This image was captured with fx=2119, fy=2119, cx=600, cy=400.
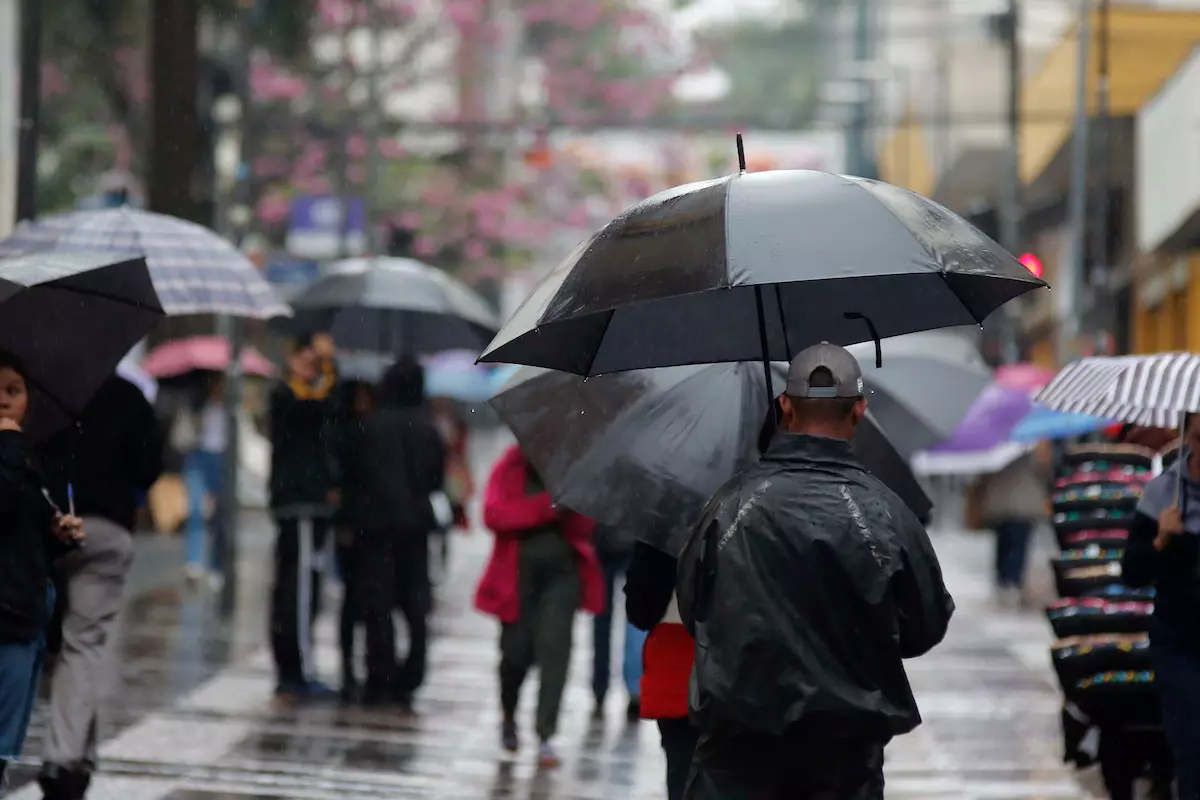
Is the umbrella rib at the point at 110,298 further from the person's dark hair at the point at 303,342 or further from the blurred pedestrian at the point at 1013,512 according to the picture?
the blurred pedestrian at the point at 1013,512

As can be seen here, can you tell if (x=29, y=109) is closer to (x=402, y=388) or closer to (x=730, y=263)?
(x=402, y=388)

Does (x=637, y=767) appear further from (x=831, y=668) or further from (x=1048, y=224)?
(x=1048, y=224)

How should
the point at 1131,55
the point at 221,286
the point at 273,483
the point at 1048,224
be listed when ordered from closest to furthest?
the point at 221,286, the point at 273,483, the point at 1131,55, the point at 1048,224

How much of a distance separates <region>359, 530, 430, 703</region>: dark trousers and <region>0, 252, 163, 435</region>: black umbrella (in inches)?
144

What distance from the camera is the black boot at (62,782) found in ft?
24.6

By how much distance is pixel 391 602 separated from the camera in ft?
36.6

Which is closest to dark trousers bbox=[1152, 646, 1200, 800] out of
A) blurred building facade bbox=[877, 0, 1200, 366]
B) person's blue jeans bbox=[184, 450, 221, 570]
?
blurred building facade bbox=[877, 0, 1200, 366]

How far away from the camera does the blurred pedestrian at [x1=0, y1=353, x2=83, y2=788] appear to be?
22.1 ft

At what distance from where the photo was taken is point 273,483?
1134 centimetres

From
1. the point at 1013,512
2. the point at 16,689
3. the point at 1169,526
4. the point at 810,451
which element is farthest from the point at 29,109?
the point at 1013,512

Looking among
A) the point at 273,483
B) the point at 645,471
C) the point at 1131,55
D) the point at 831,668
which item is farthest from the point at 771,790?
the point at 1131,55

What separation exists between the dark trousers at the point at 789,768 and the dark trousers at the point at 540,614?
4.98 meters

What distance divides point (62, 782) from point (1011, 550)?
11807 millimetres

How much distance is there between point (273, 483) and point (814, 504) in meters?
6.95
